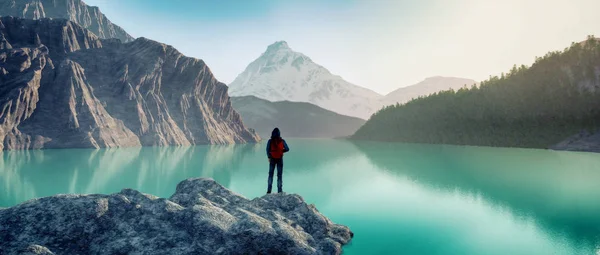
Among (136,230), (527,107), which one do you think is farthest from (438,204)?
(527,107)

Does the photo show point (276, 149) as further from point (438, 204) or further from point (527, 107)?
point (527, 107)

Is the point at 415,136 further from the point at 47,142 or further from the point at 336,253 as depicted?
the point at 336,253

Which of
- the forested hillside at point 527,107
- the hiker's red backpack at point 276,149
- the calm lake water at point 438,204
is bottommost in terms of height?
the calm lake water at point 438,204

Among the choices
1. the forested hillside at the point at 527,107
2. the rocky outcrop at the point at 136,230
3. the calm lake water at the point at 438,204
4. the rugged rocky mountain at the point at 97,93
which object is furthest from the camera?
the forested hillside at the point at 527,107

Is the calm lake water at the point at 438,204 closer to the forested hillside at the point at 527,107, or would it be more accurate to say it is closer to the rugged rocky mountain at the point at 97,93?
the rugged rocky mountain at the point at 97,93

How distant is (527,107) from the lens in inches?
4094

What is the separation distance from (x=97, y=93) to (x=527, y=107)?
402 ft

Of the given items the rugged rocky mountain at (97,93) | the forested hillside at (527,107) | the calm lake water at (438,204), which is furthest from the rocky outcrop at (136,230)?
the forested hillside at (527,107)

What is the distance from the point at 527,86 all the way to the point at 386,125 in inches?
2562

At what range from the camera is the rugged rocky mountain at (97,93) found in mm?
74938

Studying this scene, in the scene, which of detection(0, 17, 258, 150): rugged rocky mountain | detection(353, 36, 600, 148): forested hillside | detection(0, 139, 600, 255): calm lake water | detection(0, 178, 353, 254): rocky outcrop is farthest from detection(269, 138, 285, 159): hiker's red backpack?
detection(353, 36, 600, 148): forested hillside

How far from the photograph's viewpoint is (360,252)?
34.5ft

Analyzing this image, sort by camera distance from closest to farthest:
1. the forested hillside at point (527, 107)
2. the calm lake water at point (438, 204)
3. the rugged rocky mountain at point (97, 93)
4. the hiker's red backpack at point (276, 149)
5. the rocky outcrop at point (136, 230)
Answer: the rocky outcrop at point (136, 230) < the calm lake water at point (438, 204) < the hiker's red backpack at point (276, 149) < the rugged rocky mountain at point (97, 93) < the forested hillside at point (527, 107)

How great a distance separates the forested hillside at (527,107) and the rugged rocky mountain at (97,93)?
3073 inches
